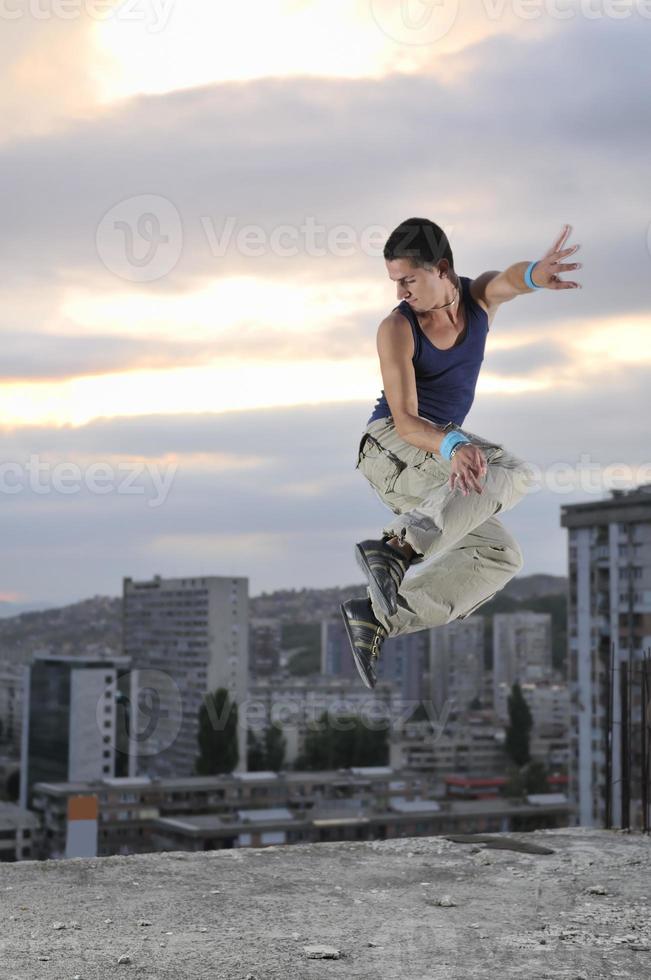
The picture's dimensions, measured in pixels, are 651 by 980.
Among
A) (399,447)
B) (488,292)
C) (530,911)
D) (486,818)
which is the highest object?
(488,292)

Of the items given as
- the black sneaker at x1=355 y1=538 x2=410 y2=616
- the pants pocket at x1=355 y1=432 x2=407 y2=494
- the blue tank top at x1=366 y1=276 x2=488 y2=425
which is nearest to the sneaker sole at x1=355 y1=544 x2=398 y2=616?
the black sneaker at x1=355 y1=538 x2=410 y2=616

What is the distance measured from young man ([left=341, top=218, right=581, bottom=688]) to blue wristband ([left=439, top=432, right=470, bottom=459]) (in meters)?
0.06

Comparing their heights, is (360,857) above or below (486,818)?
above

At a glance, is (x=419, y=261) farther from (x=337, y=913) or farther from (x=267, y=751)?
(x=267, y=751)

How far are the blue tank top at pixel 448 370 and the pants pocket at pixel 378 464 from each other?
0.46ft

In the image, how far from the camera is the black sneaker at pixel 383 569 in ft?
19.3

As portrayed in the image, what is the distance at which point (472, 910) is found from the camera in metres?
6.74

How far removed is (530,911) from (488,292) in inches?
136

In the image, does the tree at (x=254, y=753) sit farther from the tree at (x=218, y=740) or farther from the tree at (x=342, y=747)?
the tree at (x=218, y=740)

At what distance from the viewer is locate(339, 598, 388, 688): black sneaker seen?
5.94 metres

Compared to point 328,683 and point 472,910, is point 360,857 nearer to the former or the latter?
point 472,910

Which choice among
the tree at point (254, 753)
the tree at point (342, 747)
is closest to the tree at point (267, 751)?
the tree at point (254, 753)

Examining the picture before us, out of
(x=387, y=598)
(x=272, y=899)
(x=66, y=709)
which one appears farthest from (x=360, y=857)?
(x=66, y=709)

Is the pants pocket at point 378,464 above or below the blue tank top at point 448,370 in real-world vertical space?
below
